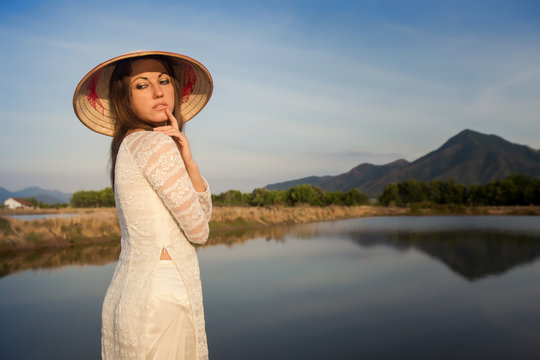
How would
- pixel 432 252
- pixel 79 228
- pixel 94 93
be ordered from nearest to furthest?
pixel 94 93 < pixel 432 252 < pixel 79 228

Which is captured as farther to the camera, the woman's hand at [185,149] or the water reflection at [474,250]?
the water reflection at [474,250]

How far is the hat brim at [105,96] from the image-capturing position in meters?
1.55

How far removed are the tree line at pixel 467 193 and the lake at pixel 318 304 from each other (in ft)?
106

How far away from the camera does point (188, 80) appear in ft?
5.70

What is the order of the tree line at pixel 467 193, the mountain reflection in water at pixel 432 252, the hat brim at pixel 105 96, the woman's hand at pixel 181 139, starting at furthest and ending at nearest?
1. the tree line at pixel 467 193
2. the mountain reflection in water at pixel 432 252
3. the hat brim at pixel 105 96
4. the woman's hand at pixel 181 139

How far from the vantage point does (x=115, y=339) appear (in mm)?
1235

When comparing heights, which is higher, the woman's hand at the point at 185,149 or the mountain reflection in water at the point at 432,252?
the woman's hand at the point at 185,149

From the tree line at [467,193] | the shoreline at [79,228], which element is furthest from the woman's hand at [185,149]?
the tree line at [467,193]

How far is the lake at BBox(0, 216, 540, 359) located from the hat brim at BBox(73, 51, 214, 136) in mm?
2280

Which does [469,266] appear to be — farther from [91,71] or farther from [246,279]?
[91,71]

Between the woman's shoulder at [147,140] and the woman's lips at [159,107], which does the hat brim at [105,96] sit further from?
the woman's shoulder at [147,140]

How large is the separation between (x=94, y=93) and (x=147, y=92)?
40cm

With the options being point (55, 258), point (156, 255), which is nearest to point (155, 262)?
point (156, 255)

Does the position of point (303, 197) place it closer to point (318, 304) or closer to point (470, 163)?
point (318, 304)
